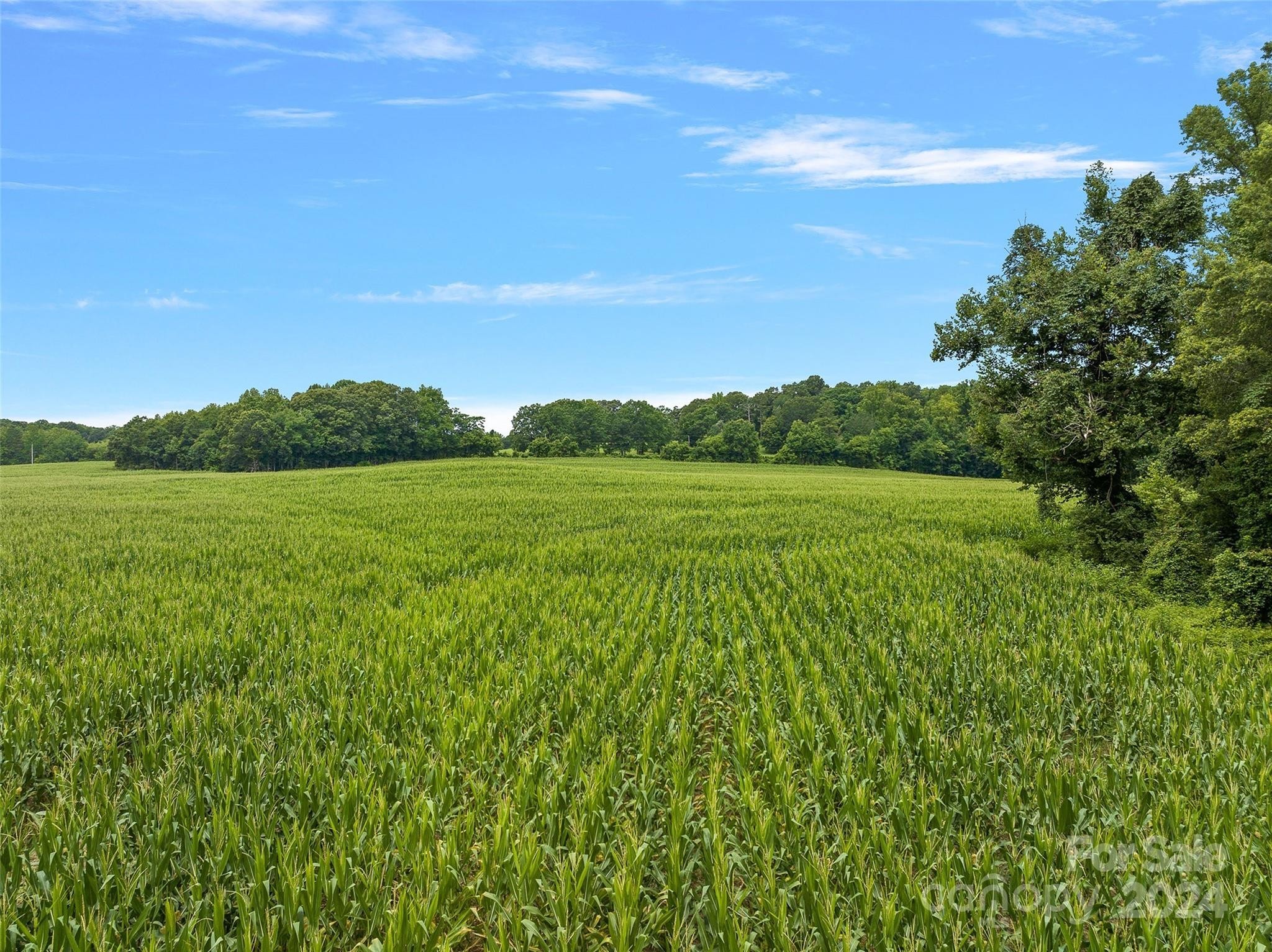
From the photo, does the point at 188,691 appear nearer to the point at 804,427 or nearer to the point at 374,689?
the point at 374,689

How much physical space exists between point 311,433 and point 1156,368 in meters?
95.9

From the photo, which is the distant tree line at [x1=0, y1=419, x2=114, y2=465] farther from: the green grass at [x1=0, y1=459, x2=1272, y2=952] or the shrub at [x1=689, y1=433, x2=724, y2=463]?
the green grass at [x1=0, y1=459, x2=1272, y2=952]

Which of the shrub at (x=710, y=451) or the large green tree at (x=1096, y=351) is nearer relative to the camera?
the large green tree at (x=1096, y=351)

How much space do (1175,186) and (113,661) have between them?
70.9 feet

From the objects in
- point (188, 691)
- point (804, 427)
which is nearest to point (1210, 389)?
point (188, 691)

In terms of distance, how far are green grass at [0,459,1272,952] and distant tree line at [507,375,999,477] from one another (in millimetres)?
89036

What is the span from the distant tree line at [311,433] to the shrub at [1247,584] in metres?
97.2

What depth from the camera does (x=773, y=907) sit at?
3.05m

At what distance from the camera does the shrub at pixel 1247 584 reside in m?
8.33

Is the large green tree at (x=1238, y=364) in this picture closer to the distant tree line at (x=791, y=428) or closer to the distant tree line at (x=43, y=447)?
the distant tree line at (x=791, y=428)

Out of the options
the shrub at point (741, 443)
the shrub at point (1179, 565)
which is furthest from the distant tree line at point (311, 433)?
the shrub at point (1179, 565)

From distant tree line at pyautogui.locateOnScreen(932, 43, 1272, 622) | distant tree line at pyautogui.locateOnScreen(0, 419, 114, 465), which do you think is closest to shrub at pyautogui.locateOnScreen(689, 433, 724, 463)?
distant tree line at pyautogui.locateOnScreen(932, 43, 1272, 622)

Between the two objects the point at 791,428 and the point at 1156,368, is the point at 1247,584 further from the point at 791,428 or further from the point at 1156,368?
the point at 791,428

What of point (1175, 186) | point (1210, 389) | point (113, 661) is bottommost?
point (113, 661)
